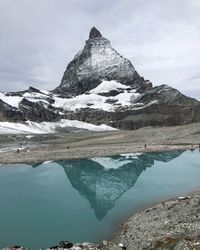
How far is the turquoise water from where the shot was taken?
1364 inches

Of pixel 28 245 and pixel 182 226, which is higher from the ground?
pixel 182 226

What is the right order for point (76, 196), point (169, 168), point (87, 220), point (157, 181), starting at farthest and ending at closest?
point (169, 168)
point (157, 181)
point (76, 196)
point (87, 220)

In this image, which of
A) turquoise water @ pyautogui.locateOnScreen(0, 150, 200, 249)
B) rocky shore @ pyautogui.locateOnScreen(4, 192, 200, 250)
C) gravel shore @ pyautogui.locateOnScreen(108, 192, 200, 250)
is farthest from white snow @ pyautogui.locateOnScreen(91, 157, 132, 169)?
rocky shore @ pyautogui.locateOnScreen(4, 192, 200, 250)

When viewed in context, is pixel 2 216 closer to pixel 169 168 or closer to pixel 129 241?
pixel 129 241

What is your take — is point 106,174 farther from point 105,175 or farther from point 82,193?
point 82,193

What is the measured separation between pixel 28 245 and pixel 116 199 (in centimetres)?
1671

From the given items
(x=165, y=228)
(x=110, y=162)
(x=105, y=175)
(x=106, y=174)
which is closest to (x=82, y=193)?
(x=105, y=175)

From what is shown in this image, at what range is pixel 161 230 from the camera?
29.2 metres

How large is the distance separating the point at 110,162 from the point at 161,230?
54.2 m

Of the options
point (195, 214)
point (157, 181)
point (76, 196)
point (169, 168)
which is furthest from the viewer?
point (169, 168)

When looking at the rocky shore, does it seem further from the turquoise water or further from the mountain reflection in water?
the mountain reflection in water

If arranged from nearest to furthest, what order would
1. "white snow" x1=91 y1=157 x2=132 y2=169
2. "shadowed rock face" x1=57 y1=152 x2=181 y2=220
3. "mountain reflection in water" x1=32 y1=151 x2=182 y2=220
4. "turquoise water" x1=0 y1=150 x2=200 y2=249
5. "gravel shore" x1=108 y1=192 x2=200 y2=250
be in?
"gravel shore" x1=108 y1=192 x2=200 y2=250
"turquoise water" x1=0 y1=150 x2=200 y2=249
"shadowed rock face" x1=57 y1=152 x2=181 y2=220
"mountain reflection in water" x1=32 y1=151 x2=182 y2=220
"white snow" x1=91 y1=157 x2=132 y2=169

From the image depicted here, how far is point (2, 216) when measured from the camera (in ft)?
134

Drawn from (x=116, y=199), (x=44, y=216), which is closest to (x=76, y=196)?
(x=116, y=199)
